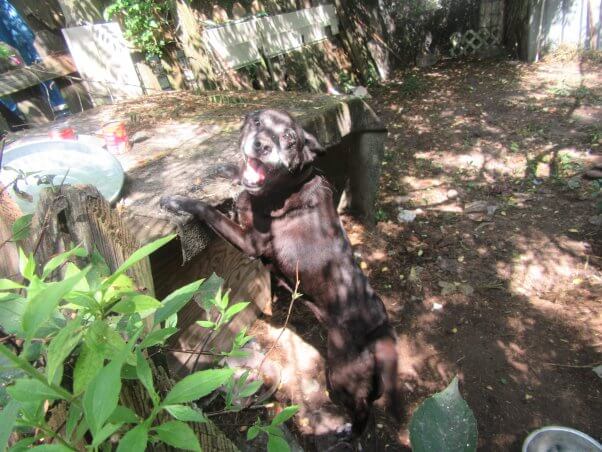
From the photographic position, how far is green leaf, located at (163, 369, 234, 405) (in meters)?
0.62

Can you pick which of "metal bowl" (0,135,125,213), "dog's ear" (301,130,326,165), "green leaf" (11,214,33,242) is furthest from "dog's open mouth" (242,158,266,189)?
"green leaf" (11,214,33,242)

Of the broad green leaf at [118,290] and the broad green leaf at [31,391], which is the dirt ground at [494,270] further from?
the broad green leaf at [31,391]

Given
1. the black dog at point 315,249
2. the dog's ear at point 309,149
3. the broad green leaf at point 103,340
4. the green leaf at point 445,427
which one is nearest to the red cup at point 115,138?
the black dog at point 315,249

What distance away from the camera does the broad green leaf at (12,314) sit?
664 millimetres

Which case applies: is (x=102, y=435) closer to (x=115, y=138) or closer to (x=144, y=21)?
(x=115, y=138)

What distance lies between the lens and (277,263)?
2836 mm

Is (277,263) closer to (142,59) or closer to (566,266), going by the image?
(566,266)

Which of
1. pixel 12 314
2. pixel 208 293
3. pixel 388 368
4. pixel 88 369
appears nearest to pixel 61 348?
pixel 88 369

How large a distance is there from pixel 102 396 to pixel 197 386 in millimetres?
155

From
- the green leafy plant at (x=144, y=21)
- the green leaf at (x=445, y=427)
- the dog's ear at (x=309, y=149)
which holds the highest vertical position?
the green leafy plant at (x=144, y=21)

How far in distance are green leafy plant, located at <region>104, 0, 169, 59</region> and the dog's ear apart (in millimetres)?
3346

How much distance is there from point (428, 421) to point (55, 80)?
5.77 meters

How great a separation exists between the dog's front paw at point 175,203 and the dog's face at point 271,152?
39 centimetres

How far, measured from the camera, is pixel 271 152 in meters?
2.58
